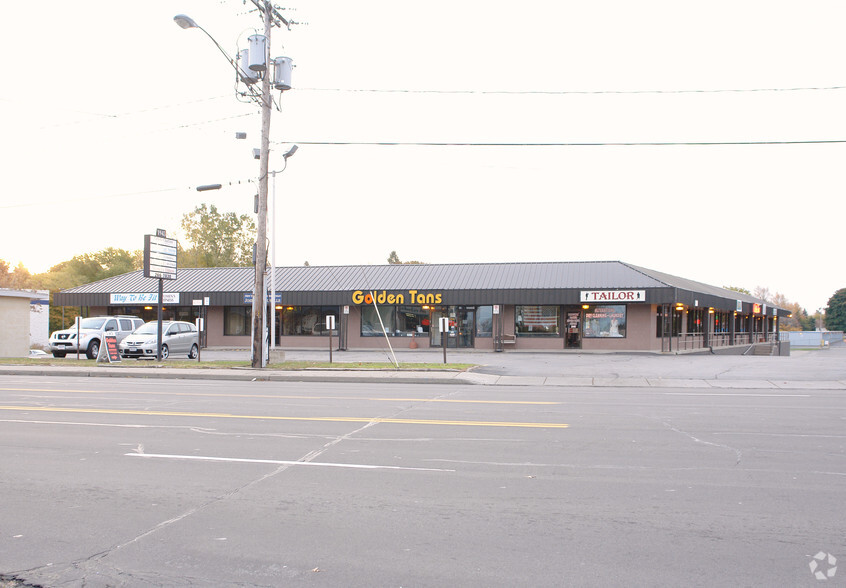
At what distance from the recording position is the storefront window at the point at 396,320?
38406 millimetres

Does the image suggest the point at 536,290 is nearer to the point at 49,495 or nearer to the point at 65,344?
the point at 65,344

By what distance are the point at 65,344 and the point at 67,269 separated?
2139 inches

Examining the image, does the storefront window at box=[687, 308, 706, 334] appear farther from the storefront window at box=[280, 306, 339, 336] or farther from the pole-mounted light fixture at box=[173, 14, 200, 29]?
the pole-mounted light fixture at box=[173, 14, 200, 29]

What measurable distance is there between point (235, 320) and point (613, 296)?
23.0 metres

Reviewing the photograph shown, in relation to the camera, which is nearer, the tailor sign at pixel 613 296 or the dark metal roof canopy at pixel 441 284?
the tailor sign at pixel 613 296

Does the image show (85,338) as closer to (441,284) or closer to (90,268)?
(441,284)

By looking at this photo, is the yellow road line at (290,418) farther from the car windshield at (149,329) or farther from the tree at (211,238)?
the tree at (211,238)

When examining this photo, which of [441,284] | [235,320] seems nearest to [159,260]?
[235,320]

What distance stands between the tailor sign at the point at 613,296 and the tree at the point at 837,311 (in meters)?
99.2

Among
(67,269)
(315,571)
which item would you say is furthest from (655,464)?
(67,269)

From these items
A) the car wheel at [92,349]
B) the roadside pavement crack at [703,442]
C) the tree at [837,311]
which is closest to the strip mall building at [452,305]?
the car wheel at [92,349]

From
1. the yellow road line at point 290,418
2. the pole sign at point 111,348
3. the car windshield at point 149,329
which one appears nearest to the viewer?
the yellow road line at point 290,418

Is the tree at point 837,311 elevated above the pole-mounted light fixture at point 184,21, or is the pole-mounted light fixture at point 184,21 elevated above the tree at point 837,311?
the pole-mounted light fixture at point 184,21

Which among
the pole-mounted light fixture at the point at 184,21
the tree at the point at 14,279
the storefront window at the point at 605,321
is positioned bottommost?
Result: the storefront window at the point at 605,321
